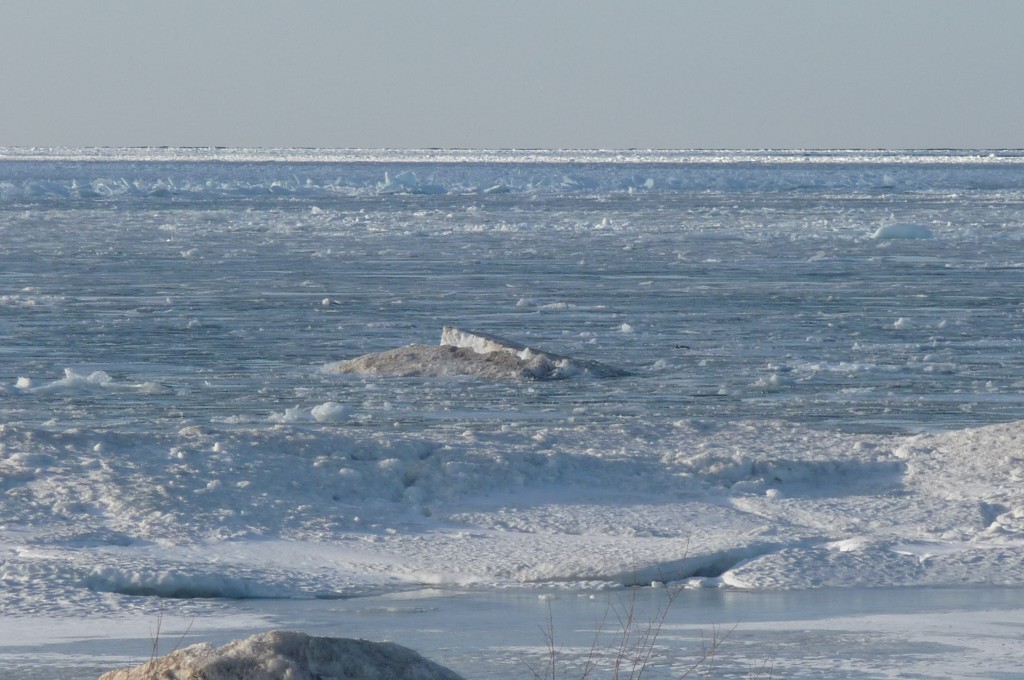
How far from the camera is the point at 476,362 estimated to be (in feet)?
34.7

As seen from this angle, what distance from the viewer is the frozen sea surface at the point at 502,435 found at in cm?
572

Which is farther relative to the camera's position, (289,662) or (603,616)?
(603,616)

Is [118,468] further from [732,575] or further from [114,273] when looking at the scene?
[114,273]

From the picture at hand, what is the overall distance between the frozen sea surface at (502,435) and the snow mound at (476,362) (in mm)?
190

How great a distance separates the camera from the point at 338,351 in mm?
11836

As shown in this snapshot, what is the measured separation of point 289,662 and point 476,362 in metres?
7.34

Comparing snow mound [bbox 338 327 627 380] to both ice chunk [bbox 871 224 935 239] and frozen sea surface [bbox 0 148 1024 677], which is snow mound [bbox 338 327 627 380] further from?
ice chunk [bbox 871 224 935 239]

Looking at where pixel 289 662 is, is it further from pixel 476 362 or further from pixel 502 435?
pixel 476 362

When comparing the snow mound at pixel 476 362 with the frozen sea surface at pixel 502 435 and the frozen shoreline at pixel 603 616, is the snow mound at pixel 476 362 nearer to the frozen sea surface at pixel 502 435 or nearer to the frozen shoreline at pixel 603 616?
the frozen sea surface at pixel 502 435

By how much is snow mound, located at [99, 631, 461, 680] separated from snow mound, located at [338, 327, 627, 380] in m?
6.92

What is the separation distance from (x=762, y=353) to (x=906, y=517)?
17.0ft

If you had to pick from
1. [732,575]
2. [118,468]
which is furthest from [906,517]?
[118,468]

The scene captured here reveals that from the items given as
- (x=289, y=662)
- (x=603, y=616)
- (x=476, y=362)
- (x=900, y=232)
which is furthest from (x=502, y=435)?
(x=900, y=232)

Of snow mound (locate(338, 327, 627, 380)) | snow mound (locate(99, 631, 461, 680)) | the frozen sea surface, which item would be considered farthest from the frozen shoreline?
snow mound (locate(338, 327, 627, 380))
